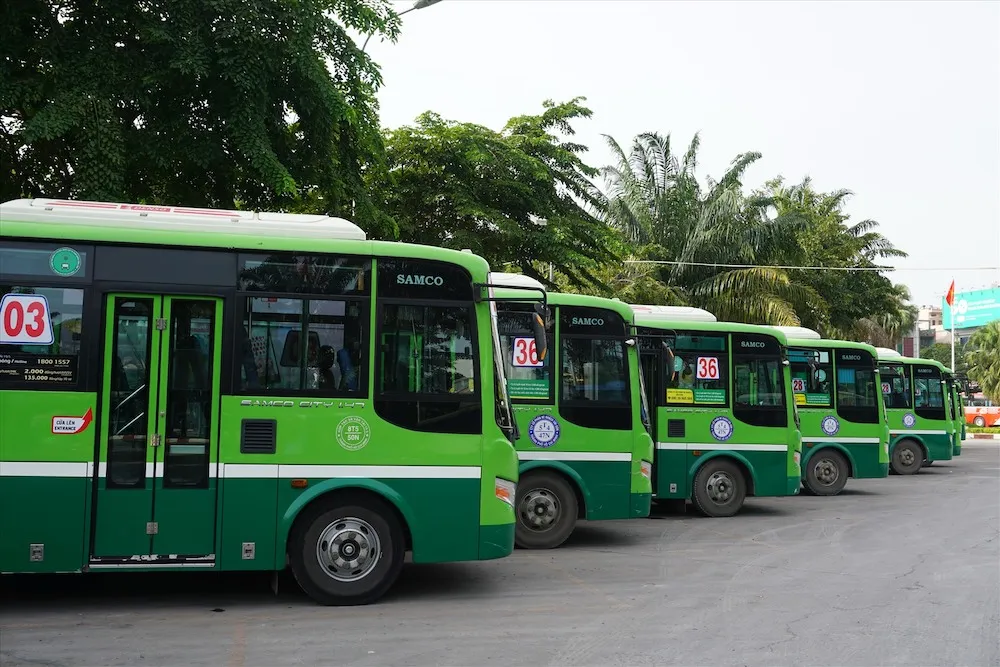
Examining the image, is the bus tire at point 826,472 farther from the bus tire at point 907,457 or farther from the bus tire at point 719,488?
the bus tire at point 907,457

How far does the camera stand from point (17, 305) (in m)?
7.18

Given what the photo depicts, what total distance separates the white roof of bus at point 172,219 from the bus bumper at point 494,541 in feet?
8.67

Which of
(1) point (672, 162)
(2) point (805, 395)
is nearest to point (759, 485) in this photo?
(2) point (805, 395)

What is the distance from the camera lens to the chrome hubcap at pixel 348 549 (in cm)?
766

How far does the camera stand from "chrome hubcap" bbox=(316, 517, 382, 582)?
25.1 feet

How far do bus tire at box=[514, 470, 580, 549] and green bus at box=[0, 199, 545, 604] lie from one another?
289cm

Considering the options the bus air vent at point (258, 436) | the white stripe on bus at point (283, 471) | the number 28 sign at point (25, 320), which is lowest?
the white stripe on bus at point (283, 471)

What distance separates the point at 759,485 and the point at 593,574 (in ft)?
17.6

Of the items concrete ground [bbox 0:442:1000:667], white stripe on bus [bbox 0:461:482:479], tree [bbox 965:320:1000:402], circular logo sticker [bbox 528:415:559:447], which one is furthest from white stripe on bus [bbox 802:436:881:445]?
tree [bbox 965:320:1000:402]

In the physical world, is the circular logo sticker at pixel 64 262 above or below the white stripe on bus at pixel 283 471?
above

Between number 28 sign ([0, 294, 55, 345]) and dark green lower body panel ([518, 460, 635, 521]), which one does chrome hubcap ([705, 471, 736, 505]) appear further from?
number 28 sign ([0, 294, 55, 345])

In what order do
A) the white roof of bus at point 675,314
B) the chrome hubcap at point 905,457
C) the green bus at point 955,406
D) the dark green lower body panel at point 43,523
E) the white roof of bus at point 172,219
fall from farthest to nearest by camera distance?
the green bus at point 955,406, the chrome hubcap at point 905,457, the white roof of bus at point 675,314, the white roof of bus at point 172,219, the dark green lower body panel at point 43,523

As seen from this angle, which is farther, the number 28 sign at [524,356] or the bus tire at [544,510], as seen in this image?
the number 28 sign at [524,356]

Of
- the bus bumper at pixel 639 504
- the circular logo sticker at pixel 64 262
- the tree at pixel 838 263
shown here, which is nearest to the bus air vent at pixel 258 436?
the circular logo sticker at pixel 64 262
